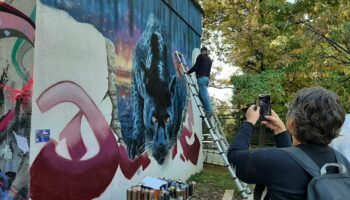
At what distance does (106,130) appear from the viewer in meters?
5.83

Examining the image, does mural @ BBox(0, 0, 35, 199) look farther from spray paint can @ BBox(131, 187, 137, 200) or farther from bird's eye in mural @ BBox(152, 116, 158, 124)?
bird's eye in mural @ BBox(152, 116, 158, 124)

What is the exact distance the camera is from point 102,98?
575 centimetres

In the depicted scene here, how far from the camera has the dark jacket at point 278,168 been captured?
195 cm

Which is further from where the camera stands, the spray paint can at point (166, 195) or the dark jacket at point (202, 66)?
the dark jacket at point (202, 66)

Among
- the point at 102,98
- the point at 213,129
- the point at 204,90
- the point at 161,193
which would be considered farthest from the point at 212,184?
the point at 102,98

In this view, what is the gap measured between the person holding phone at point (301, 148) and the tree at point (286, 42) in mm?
7333

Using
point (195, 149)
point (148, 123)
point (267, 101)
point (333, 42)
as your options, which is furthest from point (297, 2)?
point (267, 101)

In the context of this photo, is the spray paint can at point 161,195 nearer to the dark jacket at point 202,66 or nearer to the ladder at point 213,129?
the ladder at point 213,129

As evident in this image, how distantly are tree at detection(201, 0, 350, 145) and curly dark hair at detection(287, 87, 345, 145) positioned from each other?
7.31 m

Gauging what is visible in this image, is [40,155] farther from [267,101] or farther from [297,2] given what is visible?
[297,2]

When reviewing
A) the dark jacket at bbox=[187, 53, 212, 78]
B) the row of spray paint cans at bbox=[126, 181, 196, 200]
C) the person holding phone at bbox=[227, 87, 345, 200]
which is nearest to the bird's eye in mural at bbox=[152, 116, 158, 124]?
the row of spray paint cans at bbox=[126, 181, 196, 200]

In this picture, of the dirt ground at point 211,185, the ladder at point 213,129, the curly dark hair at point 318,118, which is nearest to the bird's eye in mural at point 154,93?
the ladder at point 213,129

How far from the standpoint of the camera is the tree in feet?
30.7

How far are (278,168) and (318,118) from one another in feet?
1.14
